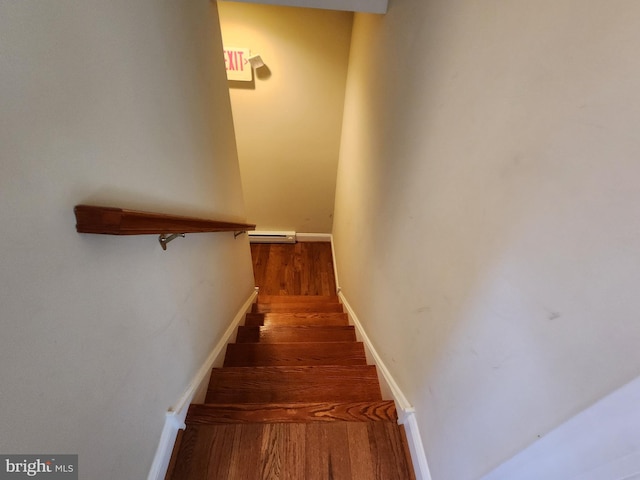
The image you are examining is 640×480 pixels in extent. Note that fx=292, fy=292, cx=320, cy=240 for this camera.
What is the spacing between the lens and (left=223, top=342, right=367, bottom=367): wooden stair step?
1.75m

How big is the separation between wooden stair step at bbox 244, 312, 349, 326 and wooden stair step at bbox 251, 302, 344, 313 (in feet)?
0.83

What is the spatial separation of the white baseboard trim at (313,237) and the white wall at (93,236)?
2.89m

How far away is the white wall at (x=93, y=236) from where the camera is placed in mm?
465

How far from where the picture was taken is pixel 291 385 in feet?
4.78

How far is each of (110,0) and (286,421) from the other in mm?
1398

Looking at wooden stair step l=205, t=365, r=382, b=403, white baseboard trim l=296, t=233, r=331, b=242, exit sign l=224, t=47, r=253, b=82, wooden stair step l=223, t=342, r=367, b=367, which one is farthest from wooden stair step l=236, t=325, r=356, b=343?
exit sign l=224, t=47, r=253, b=82

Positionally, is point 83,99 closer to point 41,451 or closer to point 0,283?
point 0,283

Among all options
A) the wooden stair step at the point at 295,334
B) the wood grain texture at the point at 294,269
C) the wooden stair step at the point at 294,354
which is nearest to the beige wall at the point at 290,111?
the wood grain texture at the point at 294,269

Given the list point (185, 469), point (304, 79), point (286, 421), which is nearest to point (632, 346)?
point (286, 421)

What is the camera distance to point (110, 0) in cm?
67

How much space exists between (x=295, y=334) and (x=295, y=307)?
0.75m

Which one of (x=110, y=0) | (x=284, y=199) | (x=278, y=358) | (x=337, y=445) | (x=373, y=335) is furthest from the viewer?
(x=284, y=199)

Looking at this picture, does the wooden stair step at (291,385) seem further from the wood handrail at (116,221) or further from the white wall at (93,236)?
the wood handrail at (116,221)

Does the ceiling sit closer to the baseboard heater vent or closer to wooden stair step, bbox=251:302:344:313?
wooden stair step, bbox=251:302:344:313
